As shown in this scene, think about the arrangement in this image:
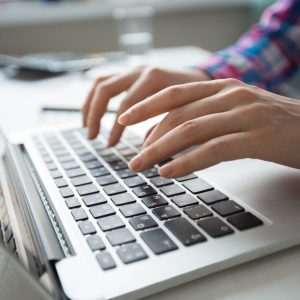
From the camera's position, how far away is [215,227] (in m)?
0.33

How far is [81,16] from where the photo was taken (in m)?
1.55

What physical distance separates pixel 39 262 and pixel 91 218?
0.07 meters

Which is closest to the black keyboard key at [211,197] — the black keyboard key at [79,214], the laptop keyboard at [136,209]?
the laptop keyboard at [136,209]

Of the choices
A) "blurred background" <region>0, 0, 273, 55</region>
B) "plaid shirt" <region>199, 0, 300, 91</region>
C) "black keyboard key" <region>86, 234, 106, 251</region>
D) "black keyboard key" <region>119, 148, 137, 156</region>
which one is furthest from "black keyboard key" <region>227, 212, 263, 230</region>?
A: "blurred background" <region>0, 0, 273, 55</region>

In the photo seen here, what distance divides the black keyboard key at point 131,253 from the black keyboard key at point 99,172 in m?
0.16

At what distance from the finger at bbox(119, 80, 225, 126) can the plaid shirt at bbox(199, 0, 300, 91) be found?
1.76 ft

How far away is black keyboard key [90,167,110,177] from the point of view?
453mm

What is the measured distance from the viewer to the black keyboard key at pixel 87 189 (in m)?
0.40

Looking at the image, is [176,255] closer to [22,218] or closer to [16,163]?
[22,218]

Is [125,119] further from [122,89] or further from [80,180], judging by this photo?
[122,89]

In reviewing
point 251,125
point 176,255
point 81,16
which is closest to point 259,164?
point 251,125

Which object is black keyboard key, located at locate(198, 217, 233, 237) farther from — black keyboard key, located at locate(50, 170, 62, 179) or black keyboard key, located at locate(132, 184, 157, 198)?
black keyboard key, located at locate(50, 170, 62, 179)

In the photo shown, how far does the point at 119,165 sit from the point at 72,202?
11cm

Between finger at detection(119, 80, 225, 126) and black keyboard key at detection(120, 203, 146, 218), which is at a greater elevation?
finger at detection(119, 80, 225, 126)
